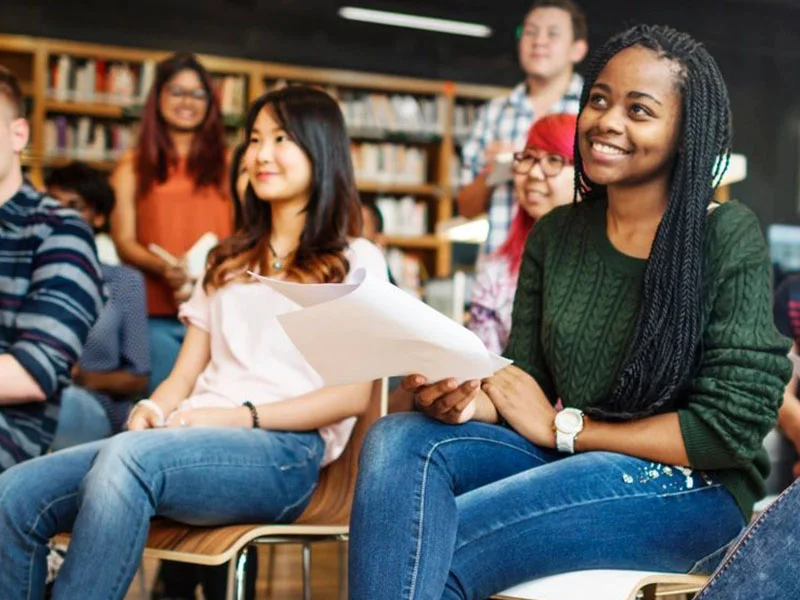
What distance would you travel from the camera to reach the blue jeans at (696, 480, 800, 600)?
4.43 feet

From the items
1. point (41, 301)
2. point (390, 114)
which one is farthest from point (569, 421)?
point (390, 114)

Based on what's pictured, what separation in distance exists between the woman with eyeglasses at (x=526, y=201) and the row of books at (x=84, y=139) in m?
5.25

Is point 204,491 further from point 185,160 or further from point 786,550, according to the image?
point 185,160

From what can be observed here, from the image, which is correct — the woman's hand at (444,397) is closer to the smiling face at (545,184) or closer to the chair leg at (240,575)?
the chair leg at (240,575)

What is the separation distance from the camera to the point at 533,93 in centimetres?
371

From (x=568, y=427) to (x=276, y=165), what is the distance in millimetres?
981

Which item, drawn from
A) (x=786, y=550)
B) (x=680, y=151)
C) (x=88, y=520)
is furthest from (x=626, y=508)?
(x=88, y=520)

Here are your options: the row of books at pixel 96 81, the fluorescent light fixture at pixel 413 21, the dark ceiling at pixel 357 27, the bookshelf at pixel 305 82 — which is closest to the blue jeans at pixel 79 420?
the bookshelf at pixel 305 82

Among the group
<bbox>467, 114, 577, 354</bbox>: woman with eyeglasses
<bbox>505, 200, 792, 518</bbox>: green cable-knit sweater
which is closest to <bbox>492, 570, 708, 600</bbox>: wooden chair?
<bbox>505, 200, 792, 518</bbox>: green cable-knit sweater

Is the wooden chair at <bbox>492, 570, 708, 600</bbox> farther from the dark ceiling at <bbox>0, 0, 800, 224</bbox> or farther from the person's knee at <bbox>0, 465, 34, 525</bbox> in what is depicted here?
the dark ceiling at <bbox>0, 0, 800, 224</bbox>

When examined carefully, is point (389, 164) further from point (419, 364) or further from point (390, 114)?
point (419, 364)

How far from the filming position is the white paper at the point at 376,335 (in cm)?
141

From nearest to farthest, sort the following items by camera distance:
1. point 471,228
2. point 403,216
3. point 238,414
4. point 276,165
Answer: point 238,414 → point 276,165 → point 471,228 → point 403,216

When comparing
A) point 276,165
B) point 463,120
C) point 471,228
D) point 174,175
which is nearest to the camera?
point 276,165
